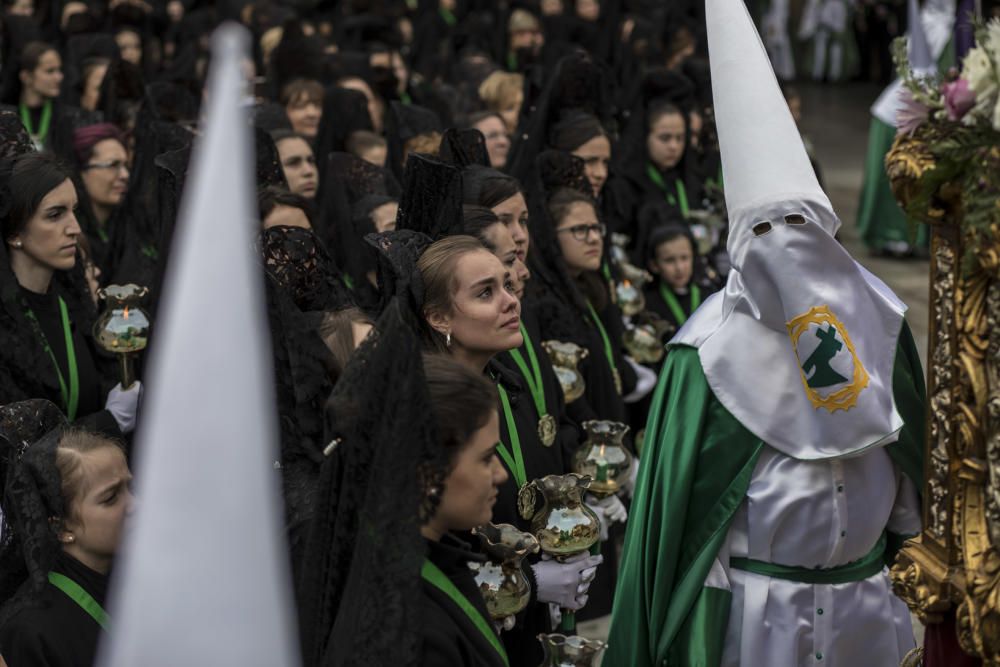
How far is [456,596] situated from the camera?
2.68 m

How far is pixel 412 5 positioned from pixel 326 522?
45.7ft

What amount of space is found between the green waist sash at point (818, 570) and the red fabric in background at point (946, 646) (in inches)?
31.8

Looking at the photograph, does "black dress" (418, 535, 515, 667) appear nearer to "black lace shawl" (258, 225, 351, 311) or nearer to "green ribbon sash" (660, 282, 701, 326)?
"black lace shawl" (258, 225, 351, 311)

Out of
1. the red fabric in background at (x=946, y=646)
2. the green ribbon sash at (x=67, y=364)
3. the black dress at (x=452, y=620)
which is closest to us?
the black dress at (x=452, y=620)

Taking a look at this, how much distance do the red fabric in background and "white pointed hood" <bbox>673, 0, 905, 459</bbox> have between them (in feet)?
2.48

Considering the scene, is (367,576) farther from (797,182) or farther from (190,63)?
(190,63)

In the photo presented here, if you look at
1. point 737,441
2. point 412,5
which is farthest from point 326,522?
point 412,5

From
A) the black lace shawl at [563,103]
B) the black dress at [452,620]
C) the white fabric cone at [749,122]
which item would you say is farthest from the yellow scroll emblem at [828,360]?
the black lace shawl at [563,103]

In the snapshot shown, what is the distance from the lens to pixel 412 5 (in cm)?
1597

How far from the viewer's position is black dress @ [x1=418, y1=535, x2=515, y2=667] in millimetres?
2562

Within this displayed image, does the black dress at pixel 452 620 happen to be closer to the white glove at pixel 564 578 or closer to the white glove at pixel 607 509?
the white glove at pixel 564 578

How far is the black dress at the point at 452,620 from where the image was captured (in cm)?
256

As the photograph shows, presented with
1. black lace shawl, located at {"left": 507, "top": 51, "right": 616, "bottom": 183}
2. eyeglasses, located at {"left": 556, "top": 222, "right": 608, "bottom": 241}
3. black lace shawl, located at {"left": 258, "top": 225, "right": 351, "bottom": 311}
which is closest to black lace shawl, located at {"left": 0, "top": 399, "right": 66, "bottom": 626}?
black lace shawl, located at {"left": 258, "top": 225, "right": 351, "bottom": 311}

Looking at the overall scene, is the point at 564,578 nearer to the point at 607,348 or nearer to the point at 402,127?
the point at 607,348
